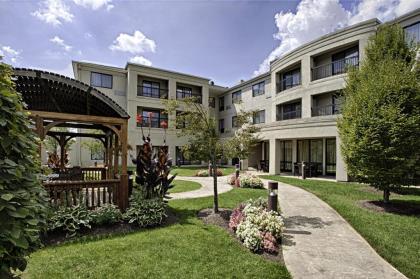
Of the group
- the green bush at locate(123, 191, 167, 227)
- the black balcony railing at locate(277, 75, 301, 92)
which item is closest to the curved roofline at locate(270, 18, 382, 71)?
the black balcony railing at locate(277, 75, 301, 92)

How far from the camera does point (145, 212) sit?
6.79m

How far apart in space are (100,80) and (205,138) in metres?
21.6

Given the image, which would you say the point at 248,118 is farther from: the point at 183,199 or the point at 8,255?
the point at 8,255

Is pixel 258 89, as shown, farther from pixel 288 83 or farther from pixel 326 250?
pixel 326 250

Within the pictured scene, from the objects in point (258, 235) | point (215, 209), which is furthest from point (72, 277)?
point (215, 209)

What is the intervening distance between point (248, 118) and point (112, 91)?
70.2 ft

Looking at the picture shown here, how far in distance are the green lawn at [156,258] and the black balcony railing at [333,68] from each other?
1658 cm

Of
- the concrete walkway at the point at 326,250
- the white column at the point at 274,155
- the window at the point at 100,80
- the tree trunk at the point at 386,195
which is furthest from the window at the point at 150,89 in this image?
the tree trunk at the point at 386,195

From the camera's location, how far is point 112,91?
25344mm

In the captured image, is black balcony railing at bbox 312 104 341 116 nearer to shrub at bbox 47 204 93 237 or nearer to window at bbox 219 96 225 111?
window at bbox 219 96 225 111

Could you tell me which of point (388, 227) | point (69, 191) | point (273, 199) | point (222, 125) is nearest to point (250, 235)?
point (273, 199)

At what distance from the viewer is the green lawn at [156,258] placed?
4.22 meters

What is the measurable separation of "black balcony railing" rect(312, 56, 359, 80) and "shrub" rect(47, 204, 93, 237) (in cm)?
1816

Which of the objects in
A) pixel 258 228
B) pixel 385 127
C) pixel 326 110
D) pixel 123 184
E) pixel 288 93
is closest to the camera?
pixel 258 228
